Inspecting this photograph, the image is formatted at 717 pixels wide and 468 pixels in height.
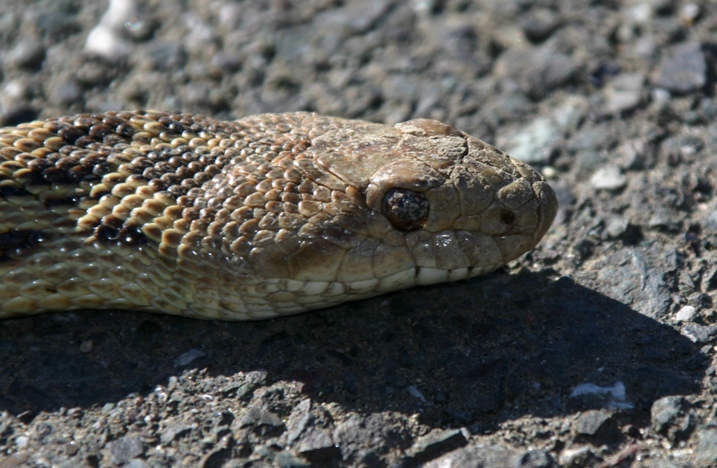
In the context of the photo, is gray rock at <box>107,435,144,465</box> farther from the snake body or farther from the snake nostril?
the snake nostril

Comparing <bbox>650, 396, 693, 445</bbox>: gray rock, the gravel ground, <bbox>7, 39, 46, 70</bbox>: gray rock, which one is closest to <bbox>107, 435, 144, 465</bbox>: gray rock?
the gravel ground

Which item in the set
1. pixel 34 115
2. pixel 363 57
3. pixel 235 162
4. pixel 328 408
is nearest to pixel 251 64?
pixel 363 57

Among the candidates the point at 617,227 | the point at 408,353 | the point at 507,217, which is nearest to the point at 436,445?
the point at 408,353

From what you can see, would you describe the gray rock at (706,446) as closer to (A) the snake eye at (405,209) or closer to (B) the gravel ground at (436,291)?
(B) the gravel ground at (436,291)

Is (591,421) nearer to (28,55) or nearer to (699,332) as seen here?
(699,332)

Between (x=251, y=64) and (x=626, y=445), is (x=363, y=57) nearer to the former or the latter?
(x=251, y=64)
